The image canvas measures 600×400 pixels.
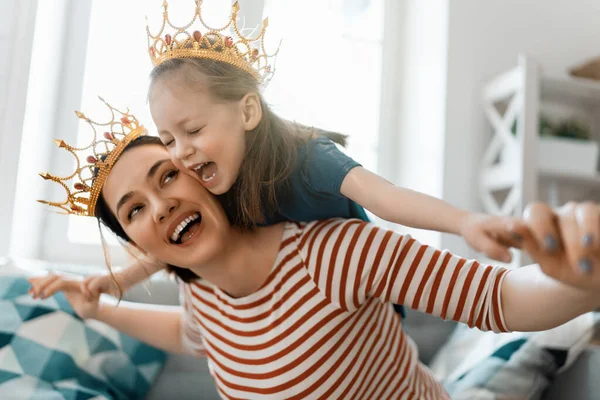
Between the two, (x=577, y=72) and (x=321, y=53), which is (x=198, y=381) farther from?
(x=577, y=72)

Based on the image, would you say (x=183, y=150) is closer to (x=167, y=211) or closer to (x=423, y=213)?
(x=167, y=211)

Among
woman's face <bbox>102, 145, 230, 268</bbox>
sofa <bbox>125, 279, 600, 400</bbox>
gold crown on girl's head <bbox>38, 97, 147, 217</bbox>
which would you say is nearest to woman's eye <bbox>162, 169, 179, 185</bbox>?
woman's face <bbox>102, 145, 230, 268</bbox>

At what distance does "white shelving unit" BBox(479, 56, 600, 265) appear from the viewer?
1.81 meters

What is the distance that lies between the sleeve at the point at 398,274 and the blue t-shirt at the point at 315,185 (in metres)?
0.04

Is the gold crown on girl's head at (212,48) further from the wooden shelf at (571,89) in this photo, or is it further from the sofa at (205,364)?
the wooden shelf at (571,89)

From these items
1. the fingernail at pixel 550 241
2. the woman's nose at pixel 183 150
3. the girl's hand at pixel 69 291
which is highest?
the woman's nose at pixel 183 150

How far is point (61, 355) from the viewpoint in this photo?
1208mm

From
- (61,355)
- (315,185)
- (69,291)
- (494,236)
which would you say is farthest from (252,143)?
(61,355)

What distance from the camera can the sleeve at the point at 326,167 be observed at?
2.54 feet

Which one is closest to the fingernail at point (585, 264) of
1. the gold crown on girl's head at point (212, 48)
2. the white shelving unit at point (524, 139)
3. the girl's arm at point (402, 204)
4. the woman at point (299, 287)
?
the girl's arm at point (402, 204)

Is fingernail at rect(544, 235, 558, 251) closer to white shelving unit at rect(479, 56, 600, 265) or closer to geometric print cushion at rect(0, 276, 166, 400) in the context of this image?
geometric print cushion at rect(0, 276, 166, 400)

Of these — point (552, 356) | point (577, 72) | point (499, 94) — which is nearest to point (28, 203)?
point (552, 356)

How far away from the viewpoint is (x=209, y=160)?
824 mm

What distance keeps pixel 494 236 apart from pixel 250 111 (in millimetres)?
491
